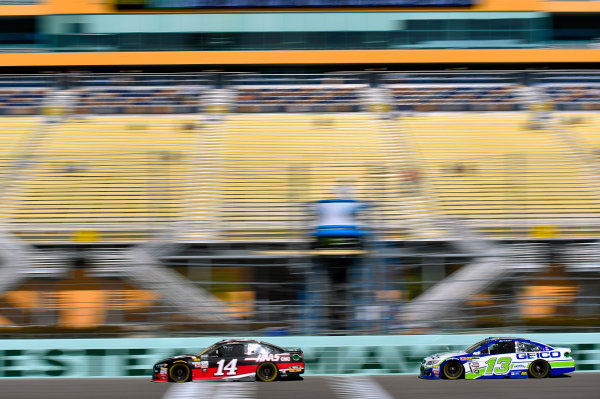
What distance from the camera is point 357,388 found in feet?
32.4

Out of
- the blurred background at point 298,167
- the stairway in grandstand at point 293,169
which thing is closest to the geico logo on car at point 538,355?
the blurred background at point 298,167

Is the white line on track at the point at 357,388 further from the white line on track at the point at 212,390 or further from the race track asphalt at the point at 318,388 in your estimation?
the white line on track at the point at 212,390

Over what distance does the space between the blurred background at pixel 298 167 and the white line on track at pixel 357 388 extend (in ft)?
3.93

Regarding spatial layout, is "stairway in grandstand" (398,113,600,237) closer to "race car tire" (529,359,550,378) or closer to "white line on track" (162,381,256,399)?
"race car tire" (529,359,550,378)

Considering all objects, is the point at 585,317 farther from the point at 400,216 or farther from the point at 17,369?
the point at 17,369

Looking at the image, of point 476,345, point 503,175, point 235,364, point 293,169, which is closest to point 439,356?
point 476,345

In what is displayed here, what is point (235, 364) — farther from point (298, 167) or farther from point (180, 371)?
point (298, 167)

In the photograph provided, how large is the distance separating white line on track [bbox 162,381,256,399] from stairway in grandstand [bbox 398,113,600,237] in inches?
240

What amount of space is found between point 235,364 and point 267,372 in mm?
476

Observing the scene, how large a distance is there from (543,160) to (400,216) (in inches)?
169

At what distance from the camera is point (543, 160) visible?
16.5 m

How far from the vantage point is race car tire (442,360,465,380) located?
35.0ft

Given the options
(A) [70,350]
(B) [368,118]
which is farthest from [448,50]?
(A) [70,350]

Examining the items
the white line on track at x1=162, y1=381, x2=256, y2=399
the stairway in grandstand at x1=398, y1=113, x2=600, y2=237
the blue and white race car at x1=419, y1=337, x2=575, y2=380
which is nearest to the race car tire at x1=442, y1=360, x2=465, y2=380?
the blue and white race car at x1=419, y1=337, x2=575, y2=380
